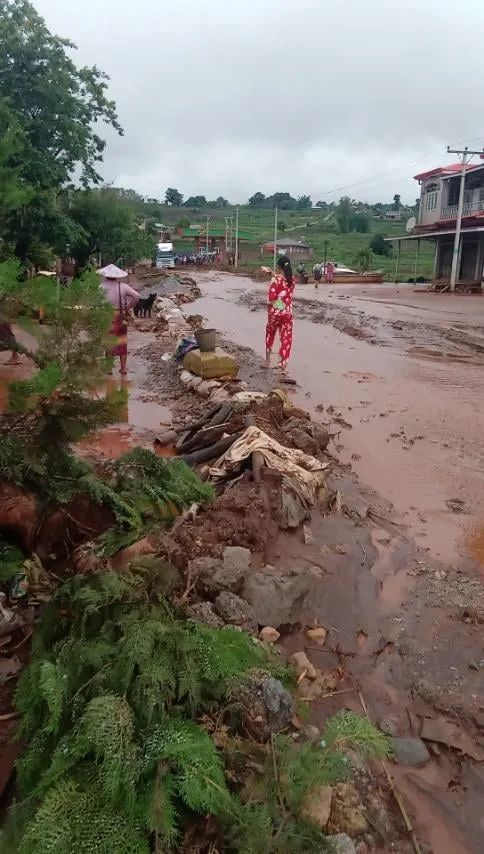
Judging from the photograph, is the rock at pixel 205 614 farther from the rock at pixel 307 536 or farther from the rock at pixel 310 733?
the rock at pixel 307 536

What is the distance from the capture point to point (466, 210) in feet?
107

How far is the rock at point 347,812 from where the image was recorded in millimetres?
2043

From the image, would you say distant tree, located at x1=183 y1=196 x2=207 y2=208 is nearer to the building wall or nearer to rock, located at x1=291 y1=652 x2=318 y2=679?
the building wall

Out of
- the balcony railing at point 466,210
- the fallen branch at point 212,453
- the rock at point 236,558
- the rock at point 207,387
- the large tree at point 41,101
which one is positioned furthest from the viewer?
the balcony railing at point 466,210

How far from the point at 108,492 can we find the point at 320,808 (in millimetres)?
1403

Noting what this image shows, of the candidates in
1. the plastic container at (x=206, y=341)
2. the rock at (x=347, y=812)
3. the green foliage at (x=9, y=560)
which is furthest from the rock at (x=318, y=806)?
the plastic container at (x=206, y=341)

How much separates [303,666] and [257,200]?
104100mm

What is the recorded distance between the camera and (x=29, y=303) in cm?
210

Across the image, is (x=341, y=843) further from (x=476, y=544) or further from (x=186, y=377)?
(x=186, y=377)

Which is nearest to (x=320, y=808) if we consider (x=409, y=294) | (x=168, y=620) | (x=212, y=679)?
(x=212, y=679)

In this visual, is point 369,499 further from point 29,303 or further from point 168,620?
point 29,303

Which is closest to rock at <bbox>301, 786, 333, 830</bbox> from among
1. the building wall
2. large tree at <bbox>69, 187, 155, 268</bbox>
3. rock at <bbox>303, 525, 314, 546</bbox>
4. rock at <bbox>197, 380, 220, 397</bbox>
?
rock at <bbox>303, 525, 314, 546</bbox>

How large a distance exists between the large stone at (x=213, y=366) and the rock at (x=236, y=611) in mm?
5411

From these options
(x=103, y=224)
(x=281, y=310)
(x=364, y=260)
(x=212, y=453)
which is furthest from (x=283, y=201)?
(x=212, y=453)
